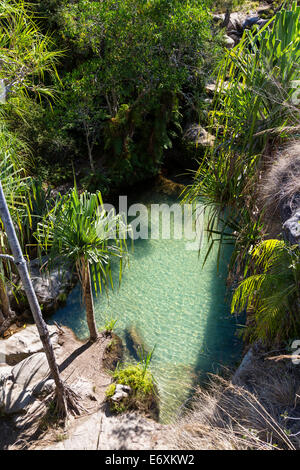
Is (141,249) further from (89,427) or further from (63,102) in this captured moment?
(89,427)

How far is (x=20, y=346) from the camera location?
662cm

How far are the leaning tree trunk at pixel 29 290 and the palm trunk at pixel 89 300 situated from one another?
1.23 metres

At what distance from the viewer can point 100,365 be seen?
6473 mm

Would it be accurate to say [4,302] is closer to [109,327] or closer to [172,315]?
[109,327]

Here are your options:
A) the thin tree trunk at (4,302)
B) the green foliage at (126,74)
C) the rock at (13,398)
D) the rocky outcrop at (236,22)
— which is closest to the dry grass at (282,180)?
the rock at (13,398)

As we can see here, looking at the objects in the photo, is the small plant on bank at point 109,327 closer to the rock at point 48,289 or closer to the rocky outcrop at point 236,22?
the rock at point 48,289

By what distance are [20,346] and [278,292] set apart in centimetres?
472

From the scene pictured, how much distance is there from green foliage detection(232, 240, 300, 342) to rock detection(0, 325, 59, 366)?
158 inches

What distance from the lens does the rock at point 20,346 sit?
21.2 ft

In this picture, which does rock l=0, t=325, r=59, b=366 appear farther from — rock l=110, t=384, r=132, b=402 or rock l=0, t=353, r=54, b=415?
rock l=110, t=384, r=132, b=402

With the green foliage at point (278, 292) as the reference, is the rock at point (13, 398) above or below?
below

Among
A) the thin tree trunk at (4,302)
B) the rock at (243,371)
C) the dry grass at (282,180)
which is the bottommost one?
the rock at (243,371)

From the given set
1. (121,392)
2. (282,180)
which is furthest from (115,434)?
(282,180)
